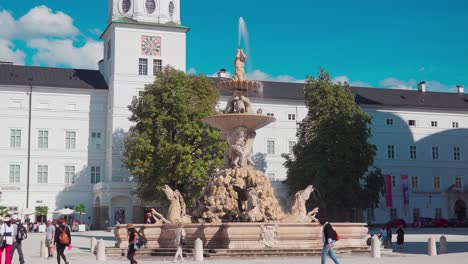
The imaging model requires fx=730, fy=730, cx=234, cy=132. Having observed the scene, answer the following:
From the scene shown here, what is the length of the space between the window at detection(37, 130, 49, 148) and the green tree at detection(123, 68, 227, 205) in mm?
14479

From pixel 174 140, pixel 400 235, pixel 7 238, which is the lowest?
pixel 400 235

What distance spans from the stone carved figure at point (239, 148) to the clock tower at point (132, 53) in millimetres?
36898

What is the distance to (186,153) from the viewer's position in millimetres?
49938

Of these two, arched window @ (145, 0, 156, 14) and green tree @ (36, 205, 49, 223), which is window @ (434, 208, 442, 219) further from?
green tree @ (36, 205, 49, 223)

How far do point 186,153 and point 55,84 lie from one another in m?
20.8

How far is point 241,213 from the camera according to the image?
26219 mm

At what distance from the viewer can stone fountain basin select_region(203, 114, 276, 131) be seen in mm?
27281

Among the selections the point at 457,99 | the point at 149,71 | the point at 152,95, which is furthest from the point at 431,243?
the point at 457,99

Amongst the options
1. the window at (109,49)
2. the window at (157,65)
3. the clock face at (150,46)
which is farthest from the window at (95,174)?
the clock face at (150,46)

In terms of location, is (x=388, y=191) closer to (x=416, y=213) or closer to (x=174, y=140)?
(x=416, y=213)

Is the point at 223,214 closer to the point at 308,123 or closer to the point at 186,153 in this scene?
the point at 186,153

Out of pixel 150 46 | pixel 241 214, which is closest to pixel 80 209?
pixel 150 46

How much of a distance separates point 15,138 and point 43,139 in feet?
7.85

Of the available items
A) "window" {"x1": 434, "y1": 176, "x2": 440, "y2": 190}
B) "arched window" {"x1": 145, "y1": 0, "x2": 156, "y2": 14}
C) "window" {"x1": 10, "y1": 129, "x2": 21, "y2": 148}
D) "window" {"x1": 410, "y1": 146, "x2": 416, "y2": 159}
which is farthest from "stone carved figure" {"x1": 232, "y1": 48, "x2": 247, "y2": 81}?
"window" {"x1": 434, "y1": 176, "x2": 440, "y2": 190}
